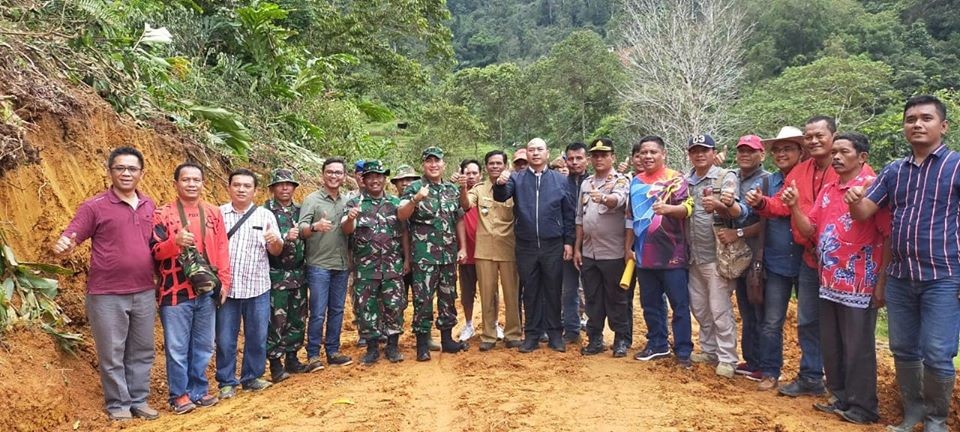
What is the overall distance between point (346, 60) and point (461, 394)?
31.1ft

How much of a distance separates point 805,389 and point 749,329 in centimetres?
65

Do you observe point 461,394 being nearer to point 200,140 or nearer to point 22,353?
point 22,353

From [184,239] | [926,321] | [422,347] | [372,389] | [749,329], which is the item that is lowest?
[372,389]

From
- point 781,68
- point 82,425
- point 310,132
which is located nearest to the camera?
point 82,425

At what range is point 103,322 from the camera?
4402 mm

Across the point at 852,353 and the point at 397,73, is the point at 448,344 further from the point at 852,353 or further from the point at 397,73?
the point at 397,73

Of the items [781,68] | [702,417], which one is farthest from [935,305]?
[781,68]

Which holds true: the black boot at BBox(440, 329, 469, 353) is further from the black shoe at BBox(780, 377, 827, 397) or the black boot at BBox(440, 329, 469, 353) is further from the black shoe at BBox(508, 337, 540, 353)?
the black shoe at BBox(780, 377, 827, 397)

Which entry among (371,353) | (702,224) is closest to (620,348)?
(702,224)

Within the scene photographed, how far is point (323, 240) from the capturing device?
5.56 metres

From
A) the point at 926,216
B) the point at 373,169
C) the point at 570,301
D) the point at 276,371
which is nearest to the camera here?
the point at 926,216

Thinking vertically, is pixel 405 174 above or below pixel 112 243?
above

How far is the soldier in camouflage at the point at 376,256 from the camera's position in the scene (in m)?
5.54

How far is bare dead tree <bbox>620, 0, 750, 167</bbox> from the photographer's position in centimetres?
2247
